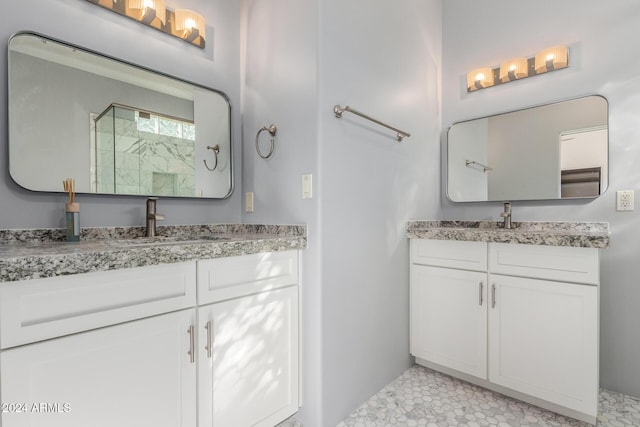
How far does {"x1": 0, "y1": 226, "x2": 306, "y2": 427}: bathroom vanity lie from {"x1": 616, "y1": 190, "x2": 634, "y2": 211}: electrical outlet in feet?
6.07

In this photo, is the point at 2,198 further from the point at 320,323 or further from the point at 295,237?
the point at 320,323

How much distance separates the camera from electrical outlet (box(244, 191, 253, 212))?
185 centimetres

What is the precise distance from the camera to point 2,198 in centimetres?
117

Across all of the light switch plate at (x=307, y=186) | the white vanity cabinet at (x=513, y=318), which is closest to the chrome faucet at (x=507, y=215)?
the white vanity cabinet at (x=513, y=318)

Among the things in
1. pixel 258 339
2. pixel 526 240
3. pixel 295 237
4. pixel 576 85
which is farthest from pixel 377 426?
pixel 576 85

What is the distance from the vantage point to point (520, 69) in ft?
6.91

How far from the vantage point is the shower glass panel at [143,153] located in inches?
55.3

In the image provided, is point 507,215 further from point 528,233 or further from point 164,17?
point 164,17

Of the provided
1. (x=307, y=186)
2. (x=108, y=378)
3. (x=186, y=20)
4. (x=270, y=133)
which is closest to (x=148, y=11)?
(x=186, y=20)

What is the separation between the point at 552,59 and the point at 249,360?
2.49m

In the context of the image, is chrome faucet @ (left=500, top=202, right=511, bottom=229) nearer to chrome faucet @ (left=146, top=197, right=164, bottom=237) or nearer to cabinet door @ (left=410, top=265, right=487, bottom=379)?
cabinet door @ (left=410, top=265, right=487, bottom=379)

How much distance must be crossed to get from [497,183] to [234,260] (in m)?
1.93

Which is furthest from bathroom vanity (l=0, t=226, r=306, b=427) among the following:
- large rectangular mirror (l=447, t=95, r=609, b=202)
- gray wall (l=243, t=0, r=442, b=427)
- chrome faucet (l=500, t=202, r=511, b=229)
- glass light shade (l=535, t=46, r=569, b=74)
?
glass light shade (l=535, t=46, r=569, b=74)

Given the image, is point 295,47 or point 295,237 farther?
point 295,47
